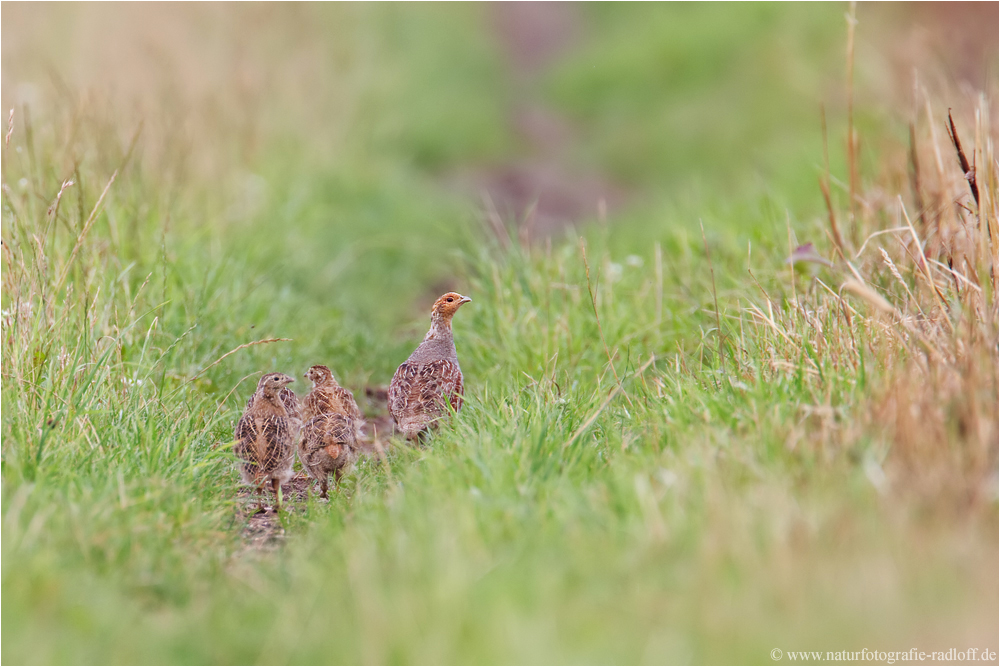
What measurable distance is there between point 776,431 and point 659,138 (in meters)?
10.5

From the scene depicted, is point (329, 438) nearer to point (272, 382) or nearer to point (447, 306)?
point (272, 382)

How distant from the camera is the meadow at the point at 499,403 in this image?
2.78m

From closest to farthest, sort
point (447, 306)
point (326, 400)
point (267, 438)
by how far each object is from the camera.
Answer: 1. point (267, 438)
2. point (326, 400)
3. point (447, 306)

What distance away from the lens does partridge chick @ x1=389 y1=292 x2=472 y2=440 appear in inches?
189

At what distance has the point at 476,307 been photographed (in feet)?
20.7

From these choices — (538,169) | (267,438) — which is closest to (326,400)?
(267,438)

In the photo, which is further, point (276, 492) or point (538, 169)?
point (538, 169)

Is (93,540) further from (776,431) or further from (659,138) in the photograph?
(659,138)

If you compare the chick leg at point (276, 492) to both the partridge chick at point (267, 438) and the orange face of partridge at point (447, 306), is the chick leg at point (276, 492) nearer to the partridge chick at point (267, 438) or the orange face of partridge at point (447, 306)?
the partridge chick at point (267, 438)

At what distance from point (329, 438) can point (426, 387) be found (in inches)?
24.0

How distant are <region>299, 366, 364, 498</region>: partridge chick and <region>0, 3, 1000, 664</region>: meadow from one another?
0.14 m

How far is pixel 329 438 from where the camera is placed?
14.6 feet

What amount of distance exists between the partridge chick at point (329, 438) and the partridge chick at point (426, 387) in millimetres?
233

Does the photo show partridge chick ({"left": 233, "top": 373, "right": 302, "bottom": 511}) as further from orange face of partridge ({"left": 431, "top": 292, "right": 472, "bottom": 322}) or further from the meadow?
orange face of partridge ({"left": 431, "top": 292, "right": 472, "bottom": 322})
